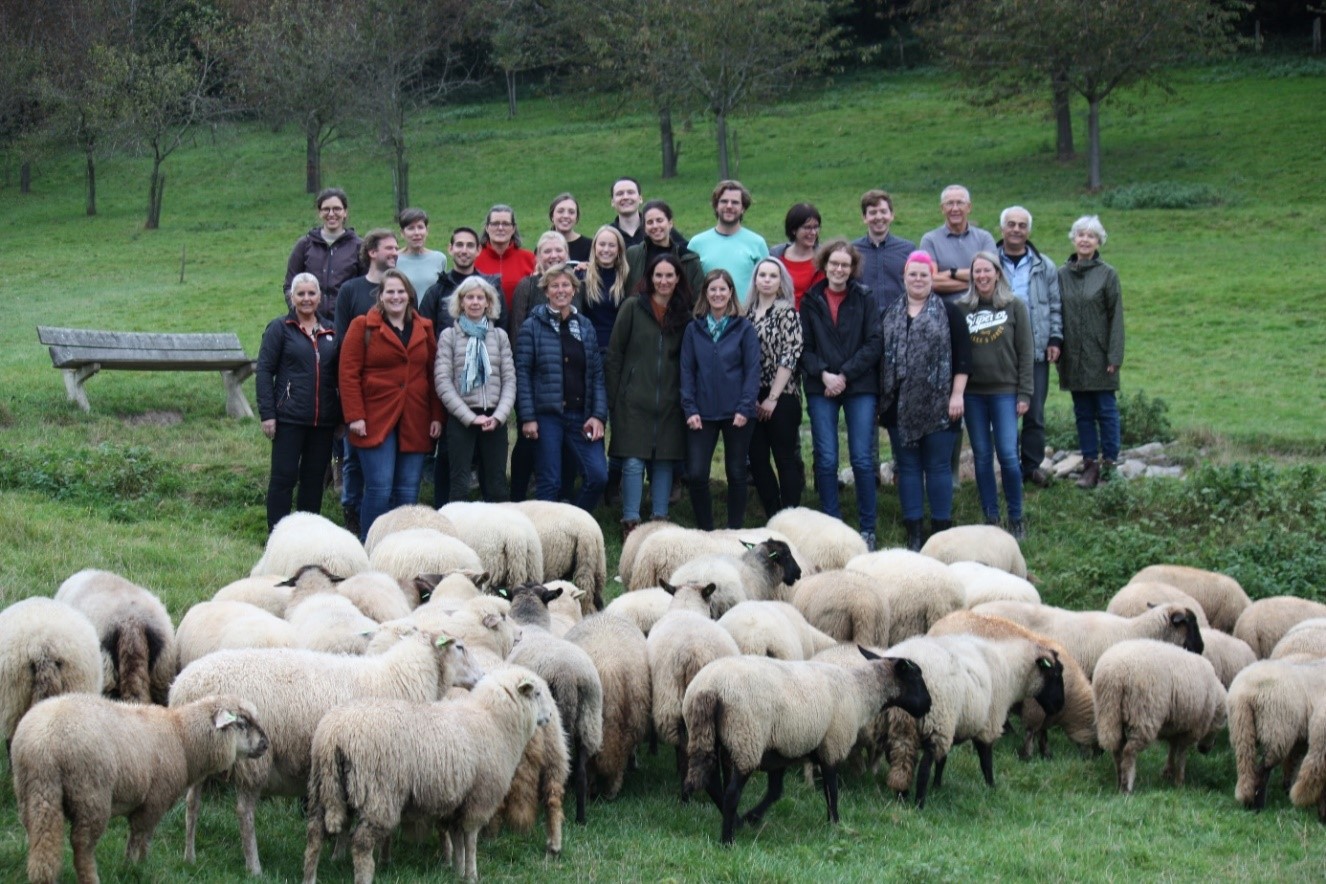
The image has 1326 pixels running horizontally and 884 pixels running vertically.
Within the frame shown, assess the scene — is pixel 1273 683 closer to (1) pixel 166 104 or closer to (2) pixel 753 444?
(2) pixel 753 444

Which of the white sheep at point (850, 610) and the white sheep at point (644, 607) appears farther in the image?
the white sheep at point (850, 610)

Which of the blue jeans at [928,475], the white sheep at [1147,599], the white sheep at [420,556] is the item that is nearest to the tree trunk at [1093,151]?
the blue jeans at [928,475]

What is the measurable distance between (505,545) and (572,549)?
676mm

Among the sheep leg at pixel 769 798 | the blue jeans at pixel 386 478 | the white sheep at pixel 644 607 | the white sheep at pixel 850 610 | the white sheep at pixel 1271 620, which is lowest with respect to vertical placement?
the sheep leg at pixel 769 798

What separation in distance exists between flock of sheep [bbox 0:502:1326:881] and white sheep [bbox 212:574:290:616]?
0.02m

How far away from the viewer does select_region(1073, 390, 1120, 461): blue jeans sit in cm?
1548

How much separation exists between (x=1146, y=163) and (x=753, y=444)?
3218 cm

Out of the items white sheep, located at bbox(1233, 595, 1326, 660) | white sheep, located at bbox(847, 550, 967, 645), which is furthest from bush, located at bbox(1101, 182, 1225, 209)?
white sheep, located at bbox(847, 550, 967, 645)

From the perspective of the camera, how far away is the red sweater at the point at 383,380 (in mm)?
12891

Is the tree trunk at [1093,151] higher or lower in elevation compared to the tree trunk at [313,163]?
lower

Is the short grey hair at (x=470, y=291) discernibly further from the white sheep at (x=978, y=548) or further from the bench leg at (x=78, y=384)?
the bench leg at (x=78, y=384)

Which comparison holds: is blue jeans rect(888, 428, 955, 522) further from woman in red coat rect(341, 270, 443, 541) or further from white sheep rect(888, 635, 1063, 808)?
woman in red coat rect(341, 270, 443, 541)

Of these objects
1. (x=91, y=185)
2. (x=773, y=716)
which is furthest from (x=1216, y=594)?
(x=91, y=185)

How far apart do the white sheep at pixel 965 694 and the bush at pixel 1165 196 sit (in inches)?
1176
